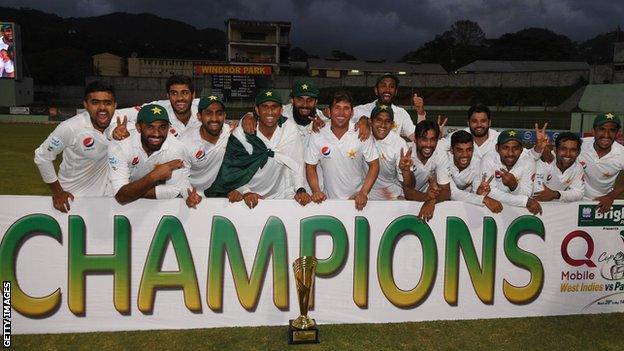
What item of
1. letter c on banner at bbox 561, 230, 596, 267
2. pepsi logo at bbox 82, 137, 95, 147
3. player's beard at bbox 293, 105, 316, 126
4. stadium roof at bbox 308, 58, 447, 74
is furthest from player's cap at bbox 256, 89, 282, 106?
stadium roof at bbox 308, 58, 447, 74

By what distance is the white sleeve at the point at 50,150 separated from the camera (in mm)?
5438

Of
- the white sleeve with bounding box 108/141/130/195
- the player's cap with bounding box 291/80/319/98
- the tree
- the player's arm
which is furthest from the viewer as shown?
the tree

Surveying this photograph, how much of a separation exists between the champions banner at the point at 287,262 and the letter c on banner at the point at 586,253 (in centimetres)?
1

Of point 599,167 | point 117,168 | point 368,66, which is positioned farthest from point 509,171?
point 368,66

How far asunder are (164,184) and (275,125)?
4.99 feet

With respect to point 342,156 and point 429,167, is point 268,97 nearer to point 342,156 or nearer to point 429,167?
point 342,156

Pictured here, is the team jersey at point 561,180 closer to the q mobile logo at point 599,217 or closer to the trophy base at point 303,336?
the q mobile logo at point 599,217

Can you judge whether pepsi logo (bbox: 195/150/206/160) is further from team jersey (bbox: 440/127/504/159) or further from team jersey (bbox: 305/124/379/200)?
team jersey (bbox: 440/127/504/159)

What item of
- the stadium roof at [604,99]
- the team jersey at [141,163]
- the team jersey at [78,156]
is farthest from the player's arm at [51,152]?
the stadium roof at [604,99]

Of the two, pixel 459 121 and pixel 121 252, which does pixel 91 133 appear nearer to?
pixel 121 252

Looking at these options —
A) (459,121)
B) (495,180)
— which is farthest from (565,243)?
(459,121)

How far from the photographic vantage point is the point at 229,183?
584 centimetres

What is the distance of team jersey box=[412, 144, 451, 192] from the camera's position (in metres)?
5.82

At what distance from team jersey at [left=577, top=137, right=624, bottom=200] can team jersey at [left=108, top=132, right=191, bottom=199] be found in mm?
5272
